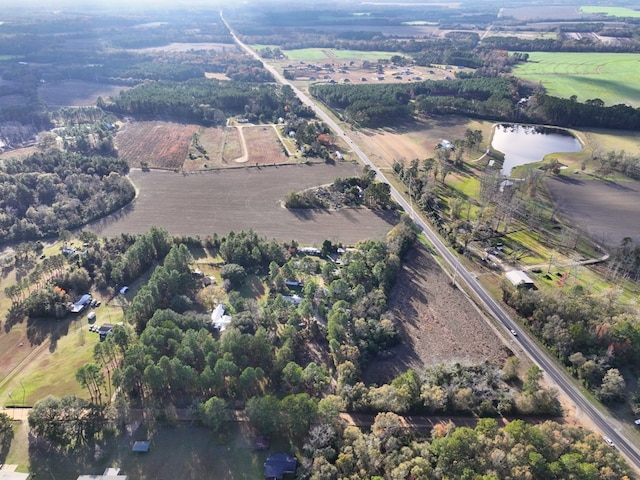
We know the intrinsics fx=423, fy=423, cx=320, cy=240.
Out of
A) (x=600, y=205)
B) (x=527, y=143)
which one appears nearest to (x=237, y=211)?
(x=600, y=205)

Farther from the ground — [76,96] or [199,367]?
[76,96]

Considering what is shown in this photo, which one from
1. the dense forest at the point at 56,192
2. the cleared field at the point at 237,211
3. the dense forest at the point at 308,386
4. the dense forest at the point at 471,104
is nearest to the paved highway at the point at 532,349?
the dense forest at the point at 308,386

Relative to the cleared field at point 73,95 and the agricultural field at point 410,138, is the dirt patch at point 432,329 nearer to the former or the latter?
the agricultural field at point 410,138

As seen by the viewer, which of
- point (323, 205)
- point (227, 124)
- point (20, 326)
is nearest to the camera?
point (20, 326)

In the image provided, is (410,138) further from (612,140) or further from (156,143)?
(156,143)

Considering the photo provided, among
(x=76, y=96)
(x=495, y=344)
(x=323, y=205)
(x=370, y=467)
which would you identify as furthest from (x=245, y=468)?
(x=76, y=96)

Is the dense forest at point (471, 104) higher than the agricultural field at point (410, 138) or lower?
higher

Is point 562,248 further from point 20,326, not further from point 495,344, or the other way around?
point 20,326
